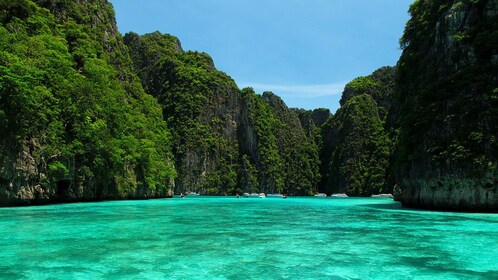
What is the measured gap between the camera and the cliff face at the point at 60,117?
29.7 m

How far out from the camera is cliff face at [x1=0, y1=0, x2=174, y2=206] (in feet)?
97.3

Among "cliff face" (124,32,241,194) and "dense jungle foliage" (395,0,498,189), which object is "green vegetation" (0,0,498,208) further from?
"cliff face" (124,32,241,194)

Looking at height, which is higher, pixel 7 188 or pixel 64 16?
pixel 64 16

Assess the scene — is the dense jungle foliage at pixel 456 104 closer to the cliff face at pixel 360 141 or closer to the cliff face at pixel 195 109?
the cliff face at pixel 360 141

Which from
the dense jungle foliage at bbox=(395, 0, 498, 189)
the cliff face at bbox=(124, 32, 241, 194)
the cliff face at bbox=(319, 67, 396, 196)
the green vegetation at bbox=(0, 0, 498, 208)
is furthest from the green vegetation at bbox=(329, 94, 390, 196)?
the dense jungle foliage at bbox=(395, 0, 498, 189)

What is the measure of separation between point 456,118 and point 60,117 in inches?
1439

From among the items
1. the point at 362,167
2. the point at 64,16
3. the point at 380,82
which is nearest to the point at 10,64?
the point at 64,16

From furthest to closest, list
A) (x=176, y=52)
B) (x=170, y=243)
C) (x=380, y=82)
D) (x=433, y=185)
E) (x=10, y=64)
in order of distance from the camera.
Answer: (x=380, y=82)
(x=176, y=52)
(x=433, y=185)
(x=10, y=64)
(x=170, y=243)

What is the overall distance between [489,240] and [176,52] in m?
144

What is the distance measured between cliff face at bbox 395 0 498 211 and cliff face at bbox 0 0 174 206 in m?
33.1

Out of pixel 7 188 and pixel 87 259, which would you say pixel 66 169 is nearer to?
pixel 7 188

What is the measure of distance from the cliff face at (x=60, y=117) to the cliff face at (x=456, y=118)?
108 ft

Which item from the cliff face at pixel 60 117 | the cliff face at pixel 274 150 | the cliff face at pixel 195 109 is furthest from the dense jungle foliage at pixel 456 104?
the cliff face at pixel 274 150

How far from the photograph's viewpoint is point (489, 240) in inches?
585
